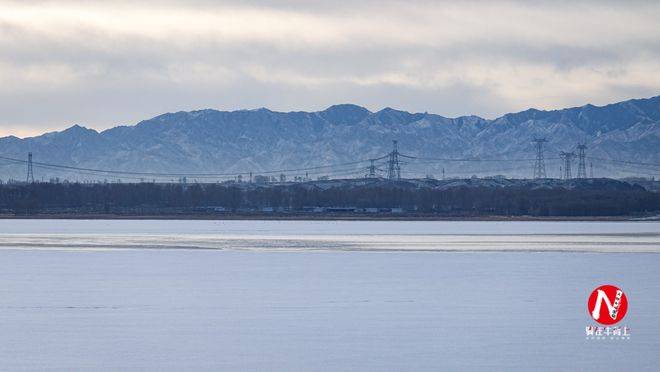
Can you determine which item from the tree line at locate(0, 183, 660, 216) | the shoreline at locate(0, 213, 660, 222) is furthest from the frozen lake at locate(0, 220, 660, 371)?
the tree line at locate(0, 183, 660, 216)

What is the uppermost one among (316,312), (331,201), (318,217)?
(331,201)

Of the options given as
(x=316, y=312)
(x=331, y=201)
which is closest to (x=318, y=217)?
(x=331, y=201)

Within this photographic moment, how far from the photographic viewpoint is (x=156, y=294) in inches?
1453

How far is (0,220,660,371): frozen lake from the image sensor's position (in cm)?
2423

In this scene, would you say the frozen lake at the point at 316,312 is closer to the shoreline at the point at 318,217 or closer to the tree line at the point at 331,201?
the shoreline at the point at 318,217

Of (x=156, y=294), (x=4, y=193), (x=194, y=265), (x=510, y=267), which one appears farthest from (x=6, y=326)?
(x=4, y=193)

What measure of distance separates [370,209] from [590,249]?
388ft

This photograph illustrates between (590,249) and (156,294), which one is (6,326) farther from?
(590,249)

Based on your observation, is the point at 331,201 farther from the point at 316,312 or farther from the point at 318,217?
the point at 316,312

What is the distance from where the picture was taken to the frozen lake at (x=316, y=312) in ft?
79.5

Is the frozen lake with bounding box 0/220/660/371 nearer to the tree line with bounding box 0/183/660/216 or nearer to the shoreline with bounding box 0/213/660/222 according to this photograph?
the shoreline with bounding box 0/213/660/222

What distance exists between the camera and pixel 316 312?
31.8 m

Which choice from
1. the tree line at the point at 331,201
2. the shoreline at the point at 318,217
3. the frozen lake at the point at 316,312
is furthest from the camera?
the tree line at the point at 331,201

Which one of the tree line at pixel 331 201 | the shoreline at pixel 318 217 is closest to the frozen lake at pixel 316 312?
the shoreline at pixel 318 217
